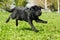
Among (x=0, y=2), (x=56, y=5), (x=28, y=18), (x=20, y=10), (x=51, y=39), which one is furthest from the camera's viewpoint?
(x=56, y=5)

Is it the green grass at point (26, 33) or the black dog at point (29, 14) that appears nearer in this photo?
the green grass at point (26, 33)

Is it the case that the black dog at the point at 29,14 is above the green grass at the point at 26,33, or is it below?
above

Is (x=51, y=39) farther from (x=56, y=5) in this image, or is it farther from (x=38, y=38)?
(x=56, y=5)

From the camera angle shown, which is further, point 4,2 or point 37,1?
point 37,1

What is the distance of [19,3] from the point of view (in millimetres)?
30531

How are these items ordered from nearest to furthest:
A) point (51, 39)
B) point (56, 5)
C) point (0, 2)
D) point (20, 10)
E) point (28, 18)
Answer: point (51, 39) < point (28, 18) < point (20, 10) < point (0, 2) < point (56, 5)

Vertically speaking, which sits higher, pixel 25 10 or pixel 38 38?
pixel 25 10

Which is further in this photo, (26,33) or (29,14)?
(29,14)

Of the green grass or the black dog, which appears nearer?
the green grass

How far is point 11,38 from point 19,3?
80.0 feet

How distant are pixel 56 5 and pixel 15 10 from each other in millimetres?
24282

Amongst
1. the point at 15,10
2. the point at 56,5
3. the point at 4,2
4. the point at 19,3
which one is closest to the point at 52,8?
the point at 56,5

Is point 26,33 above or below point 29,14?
below

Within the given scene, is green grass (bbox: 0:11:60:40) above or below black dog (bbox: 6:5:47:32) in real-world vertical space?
below
